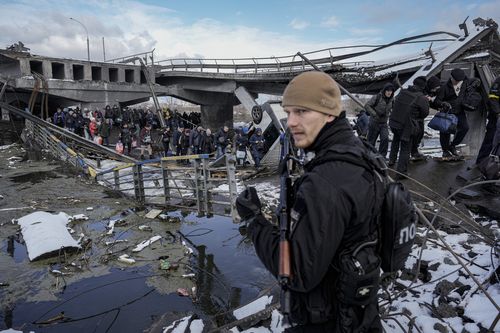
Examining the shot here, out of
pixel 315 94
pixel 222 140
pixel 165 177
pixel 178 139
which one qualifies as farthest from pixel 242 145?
pixel 315 94

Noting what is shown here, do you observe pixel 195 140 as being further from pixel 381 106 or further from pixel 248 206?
pixel 248 206

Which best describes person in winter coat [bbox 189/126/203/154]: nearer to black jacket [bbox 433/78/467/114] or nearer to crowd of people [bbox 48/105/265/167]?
crowd of people [bbox 48/105/265/167]

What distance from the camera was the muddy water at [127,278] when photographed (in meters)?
4.11

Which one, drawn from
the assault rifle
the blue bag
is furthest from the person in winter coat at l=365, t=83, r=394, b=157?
the assault rifle

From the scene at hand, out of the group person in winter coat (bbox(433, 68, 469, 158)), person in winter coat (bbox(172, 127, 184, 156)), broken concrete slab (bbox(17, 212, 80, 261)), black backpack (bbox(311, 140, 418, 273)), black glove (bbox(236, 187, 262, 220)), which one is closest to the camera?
black backpack (bbox(311, 140, 418, 273))

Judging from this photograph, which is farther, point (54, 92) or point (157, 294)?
point (54, 92)

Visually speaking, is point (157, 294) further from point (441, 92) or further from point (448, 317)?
point (441, 92)

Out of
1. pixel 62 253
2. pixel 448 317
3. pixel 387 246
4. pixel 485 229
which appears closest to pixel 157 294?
pixel 62 253

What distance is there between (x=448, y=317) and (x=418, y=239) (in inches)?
61.8

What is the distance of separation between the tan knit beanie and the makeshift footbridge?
16.6ft

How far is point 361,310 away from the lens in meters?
1.61

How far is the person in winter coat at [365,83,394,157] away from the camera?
23.4 feet

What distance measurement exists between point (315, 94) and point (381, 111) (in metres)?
6.42

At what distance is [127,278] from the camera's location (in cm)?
502
